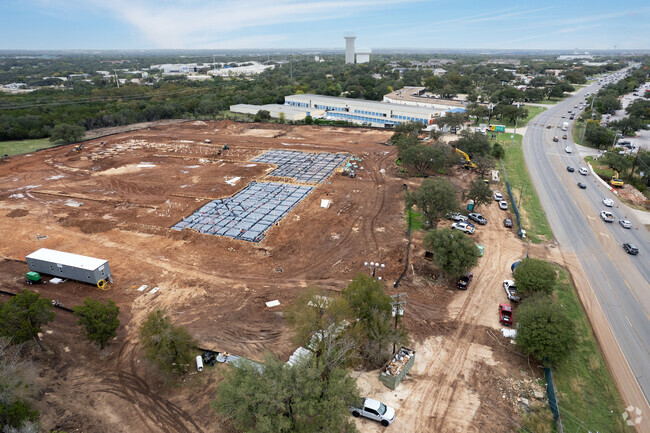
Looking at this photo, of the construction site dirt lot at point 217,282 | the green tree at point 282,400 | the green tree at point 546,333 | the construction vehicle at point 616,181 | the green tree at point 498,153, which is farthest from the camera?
the green tree at point 498,153

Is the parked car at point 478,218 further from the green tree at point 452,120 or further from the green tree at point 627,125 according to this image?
the green tree at point 627,125

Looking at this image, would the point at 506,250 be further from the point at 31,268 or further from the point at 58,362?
the point at 31,268

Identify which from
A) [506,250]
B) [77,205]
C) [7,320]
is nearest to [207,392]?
[7,320]

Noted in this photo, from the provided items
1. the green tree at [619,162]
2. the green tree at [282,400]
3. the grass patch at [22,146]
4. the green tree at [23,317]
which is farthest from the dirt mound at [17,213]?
the green tree at [619,162]

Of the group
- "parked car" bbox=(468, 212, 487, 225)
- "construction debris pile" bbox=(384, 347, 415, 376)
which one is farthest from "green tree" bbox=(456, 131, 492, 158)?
"construction debris pile" bbox=(384, 347, 415, 376)

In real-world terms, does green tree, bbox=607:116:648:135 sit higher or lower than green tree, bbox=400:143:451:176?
higher

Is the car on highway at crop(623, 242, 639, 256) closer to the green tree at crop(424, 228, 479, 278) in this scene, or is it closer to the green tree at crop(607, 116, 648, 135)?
the green tree at crop(424, 228, 479, 278)

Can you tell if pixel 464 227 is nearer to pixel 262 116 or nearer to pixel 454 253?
pixel 454 253

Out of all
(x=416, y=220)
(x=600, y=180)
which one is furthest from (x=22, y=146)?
(x=600, y=180)
